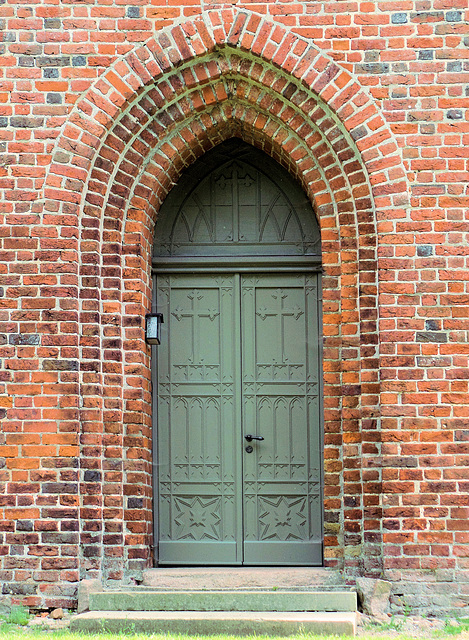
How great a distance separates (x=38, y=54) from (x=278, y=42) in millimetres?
1787

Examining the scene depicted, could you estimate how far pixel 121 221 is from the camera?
6234 millimetres

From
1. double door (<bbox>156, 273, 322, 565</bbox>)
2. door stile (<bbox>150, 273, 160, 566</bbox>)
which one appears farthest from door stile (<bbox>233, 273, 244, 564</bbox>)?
door stile (<bbox>150, 273, 160, 566</bbox>)

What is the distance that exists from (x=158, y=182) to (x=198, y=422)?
193cm

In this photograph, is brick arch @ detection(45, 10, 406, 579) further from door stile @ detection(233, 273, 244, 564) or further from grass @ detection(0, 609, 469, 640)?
door stile @ detection(233, 273, 244, 564)

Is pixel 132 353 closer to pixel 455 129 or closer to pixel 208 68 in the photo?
pixel 208 68

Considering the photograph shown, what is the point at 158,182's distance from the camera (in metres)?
6.34

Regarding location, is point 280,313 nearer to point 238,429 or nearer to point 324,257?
point 324,257

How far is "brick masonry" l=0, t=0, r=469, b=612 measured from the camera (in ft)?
19.1

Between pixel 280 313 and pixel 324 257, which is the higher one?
pixel 324 257

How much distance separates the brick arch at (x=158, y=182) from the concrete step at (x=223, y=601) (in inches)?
14.6

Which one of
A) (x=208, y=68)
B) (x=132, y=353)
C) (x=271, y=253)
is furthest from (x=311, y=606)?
(x=208, y=68)

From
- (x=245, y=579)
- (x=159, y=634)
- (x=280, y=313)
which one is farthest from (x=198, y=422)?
(x=159, y=634)

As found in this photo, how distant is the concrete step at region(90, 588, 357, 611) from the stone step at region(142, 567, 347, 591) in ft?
1.21

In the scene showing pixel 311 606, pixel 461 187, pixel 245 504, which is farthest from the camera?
pixel 245 504
